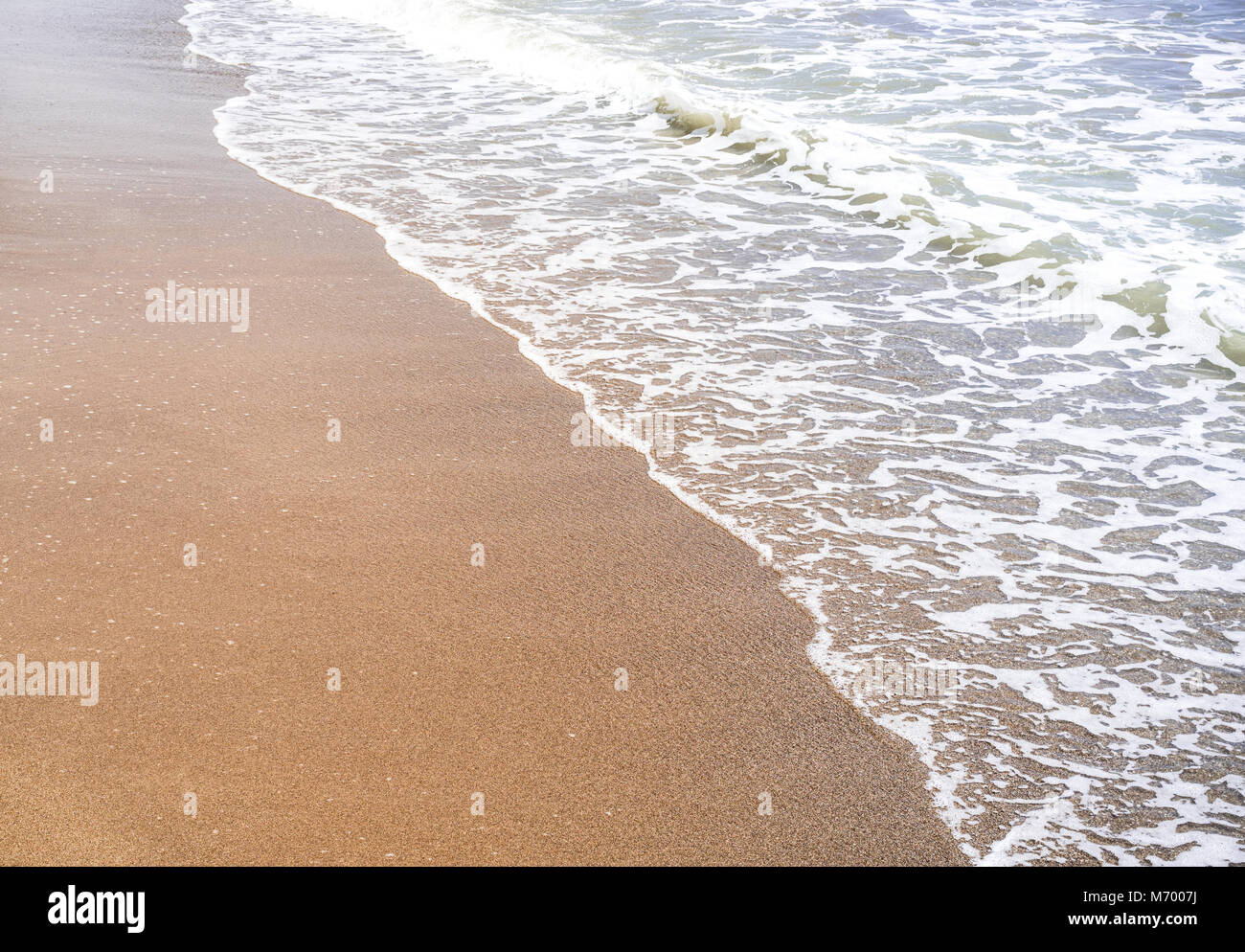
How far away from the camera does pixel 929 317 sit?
7328 millimetres

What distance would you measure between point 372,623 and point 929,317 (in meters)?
4.69

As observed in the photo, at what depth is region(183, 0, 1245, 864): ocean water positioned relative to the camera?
389 centimetres

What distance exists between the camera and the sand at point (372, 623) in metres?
3.25

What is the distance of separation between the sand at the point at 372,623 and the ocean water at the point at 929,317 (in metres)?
0.37

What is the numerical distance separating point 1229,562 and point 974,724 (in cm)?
173
